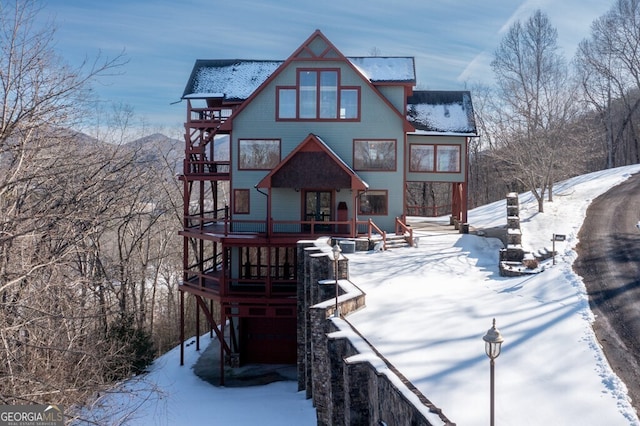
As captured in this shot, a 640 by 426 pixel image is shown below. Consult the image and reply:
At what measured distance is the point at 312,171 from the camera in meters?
20.4

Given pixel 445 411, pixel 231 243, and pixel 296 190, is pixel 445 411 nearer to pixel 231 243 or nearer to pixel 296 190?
pixel 231 243

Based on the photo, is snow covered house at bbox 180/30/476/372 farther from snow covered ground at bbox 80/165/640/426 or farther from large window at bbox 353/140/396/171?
snow covered ground at bbox 80/165/640/426

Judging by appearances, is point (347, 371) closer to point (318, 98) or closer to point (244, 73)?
point (318, 98)

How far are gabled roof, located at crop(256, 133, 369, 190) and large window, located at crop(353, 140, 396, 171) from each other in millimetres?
1514

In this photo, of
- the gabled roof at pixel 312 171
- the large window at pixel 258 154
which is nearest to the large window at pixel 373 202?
the gabled roof at pixel 312 171

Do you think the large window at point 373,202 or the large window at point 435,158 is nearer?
the large window at point 373,202

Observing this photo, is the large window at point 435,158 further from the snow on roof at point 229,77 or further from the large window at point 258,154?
the snow on roof at point 229,77

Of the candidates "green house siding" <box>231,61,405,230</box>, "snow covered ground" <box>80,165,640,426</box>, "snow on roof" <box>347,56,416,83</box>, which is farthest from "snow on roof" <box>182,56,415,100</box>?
"snow covered ground" <box>80,165,640,426</box>

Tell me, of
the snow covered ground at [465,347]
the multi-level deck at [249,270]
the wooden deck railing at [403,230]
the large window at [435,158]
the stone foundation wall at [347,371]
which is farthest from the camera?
the large window at [435,158]

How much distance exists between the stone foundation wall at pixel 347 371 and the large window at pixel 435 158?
9.27 m

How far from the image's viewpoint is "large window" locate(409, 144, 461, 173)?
926 inches

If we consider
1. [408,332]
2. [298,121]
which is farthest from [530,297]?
[298,121]

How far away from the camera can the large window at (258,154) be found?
71.3ft

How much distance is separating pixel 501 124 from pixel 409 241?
59.6ft
